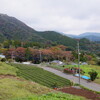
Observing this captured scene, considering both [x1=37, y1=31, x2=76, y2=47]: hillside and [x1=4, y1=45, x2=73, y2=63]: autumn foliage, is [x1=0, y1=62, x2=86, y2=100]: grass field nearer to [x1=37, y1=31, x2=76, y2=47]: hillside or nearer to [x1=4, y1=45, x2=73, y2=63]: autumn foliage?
[x1=4, y1=45, x2=73, y2=63]: autumn foliage

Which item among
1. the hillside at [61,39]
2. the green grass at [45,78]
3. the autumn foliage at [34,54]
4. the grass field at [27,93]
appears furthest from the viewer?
the hillside at [61,39]

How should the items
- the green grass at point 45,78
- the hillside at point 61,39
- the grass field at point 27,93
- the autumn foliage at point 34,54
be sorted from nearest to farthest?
the grass field at point 27,93, the green grass at point 45,78, the autumn foliage at point 34,54, the hillside at point 61,39

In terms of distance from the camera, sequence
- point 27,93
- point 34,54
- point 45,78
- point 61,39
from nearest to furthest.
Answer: point 27,93
point 45,78
point 34,54
point 61,39

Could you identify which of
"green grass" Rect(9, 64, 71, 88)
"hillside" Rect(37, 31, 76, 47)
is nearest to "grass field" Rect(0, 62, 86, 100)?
"green grass" Rect(9, 64, 71, 88)

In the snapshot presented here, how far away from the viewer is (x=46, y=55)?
191 feet

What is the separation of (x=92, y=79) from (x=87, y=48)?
266 feet

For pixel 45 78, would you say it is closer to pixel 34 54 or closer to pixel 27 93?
pixel 27 93

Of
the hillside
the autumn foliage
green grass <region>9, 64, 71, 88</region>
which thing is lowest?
green grass <region>9, 64, 71, 88</region>

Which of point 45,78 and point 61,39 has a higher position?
point 61,39

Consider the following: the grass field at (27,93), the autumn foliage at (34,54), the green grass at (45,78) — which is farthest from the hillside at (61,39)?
the grass field at (27,93)

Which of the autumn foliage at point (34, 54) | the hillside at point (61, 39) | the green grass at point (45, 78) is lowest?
the green grass at point (45, 78)

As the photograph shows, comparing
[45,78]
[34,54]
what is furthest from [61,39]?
[45,78]

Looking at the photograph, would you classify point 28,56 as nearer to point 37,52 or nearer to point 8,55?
point 37,52

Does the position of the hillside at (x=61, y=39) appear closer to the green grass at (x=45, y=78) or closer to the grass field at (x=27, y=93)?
the green grass at (x=45, y=78)
